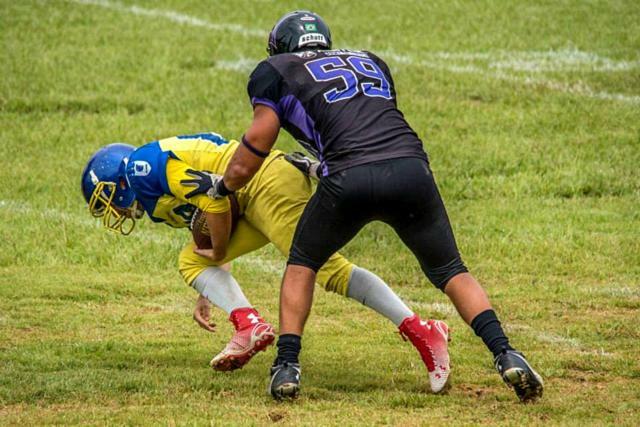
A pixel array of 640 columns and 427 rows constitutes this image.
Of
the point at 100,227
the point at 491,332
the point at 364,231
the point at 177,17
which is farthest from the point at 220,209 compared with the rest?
the point at 177,17

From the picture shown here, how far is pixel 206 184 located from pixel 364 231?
416 cm

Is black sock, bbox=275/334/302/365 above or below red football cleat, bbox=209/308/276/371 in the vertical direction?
above

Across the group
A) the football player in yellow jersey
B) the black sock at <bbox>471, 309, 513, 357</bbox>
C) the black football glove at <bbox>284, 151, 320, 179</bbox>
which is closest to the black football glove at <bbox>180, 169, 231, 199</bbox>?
the football player in yellow jersey

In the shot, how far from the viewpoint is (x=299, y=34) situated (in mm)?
6523

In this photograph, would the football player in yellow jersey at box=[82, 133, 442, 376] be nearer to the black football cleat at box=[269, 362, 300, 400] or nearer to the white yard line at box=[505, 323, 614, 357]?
the black football cleat at box=[269, 362, 300, 400]

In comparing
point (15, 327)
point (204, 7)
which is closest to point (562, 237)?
point (15, 327)

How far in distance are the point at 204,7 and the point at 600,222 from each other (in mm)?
9005

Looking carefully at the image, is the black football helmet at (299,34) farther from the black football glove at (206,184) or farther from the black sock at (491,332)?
the black sock at (491,332)

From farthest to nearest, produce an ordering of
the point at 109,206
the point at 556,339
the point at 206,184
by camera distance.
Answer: the point at 556,339 → the point at 109,206 → the point at 206,184

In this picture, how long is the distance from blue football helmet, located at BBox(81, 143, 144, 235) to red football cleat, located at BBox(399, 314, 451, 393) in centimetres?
160

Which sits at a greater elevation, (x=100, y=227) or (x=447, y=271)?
(x=447, y=271)

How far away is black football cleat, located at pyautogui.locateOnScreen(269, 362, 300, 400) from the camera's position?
5934mm

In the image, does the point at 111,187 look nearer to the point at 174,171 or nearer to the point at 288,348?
the point at 174,171

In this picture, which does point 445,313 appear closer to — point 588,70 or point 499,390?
point 499,390
